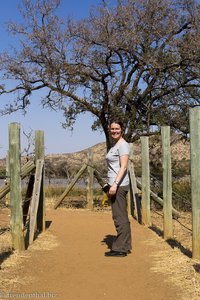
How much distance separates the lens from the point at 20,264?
609 centimetres

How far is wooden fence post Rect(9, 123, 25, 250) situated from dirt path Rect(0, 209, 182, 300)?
0.31 meters

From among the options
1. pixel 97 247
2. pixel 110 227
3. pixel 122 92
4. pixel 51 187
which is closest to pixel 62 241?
pixel 97 247

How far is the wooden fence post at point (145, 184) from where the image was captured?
31.7 ft

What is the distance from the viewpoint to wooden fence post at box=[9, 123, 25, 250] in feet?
22.0

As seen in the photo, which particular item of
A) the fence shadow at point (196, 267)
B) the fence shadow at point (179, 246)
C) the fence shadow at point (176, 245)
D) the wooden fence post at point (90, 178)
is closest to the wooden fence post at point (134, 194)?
the fence shadow at point (176, 245)

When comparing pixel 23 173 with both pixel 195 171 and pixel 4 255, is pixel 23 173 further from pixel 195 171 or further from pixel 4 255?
pixel 195 171

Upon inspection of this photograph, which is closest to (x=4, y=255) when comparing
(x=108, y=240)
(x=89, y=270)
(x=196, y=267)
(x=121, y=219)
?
(x=89, y=270)

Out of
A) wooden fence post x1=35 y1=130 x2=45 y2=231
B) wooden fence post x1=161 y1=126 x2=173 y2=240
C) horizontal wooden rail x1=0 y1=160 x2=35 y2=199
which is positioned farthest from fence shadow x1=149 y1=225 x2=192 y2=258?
horizontal wooden rail x1=0 y1=160 x2=35 y2=199

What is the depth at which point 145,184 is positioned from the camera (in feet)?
32.1

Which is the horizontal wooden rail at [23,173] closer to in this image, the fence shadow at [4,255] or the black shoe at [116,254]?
the fence shadow at [4,255]

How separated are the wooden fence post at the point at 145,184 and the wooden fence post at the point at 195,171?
143 inches

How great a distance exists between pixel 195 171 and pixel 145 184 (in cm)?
380

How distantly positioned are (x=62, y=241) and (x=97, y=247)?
3.05ft

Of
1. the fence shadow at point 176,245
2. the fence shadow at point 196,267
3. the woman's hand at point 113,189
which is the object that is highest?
the woman's hand at point 113,189
